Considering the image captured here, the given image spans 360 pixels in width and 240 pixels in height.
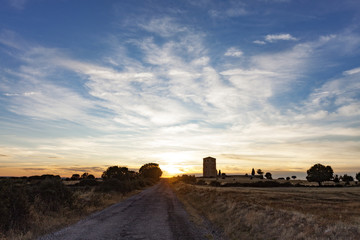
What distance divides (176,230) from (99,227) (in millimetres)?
4494

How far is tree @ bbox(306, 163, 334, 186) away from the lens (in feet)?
399

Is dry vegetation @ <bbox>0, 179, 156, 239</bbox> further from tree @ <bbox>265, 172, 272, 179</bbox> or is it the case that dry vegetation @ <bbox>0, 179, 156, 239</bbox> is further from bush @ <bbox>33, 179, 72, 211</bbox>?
tree @ <bbox>265, 172, 272, 179</bbox>

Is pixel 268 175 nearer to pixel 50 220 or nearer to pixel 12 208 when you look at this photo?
pixel 50 220

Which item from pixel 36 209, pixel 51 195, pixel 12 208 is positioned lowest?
pixel 36 209

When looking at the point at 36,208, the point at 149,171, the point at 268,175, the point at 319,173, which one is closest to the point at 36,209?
the point at 36,208

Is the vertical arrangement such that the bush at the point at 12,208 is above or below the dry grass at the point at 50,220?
above

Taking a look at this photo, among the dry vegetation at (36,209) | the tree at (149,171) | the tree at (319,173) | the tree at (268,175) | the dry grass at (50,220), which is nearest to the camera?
the dry grass at (50,220)

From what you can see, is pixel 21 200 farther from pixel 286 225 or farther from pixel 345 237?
pixel 345 237

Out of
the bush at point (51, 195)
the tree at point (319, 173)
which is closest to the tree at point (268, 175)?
the tree at point (319, 173)

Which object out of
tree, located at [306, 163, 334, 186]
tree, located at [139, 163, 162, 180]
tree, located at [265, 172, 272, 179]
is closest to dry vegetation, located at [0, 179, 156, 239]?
tree, located at [306, 163, 334, 186]

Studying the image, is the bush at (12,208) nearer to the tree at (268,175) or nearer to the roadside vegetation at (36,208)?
the roadside vegetation at (36,208)

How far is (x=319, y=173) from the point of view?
12281 cm

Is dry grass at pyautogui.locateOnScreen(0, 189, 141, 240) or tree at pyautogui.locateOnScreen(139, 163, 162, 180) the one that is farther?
tree at pyautogui.locateOnScreen(139, 163, 162, 180)

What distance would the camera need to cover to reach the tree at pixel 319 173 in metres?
122
